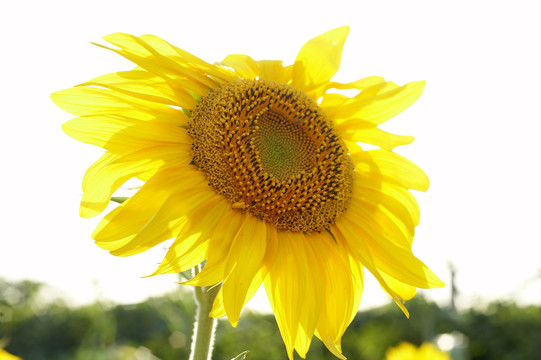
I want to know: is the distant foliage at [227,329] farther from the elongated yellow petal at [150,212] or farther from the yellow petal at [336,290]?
the elongated yellow petal at [150,212]

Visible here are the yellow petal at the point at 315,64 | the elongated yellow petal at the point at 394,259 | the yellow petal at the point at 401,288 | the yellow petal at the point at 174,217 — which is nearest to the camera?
the yellow petal at the point at 174,217

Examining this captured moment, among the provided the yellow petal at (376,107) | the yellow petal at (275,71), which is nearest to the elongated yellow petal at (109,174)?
the yellow petal at (275,71)

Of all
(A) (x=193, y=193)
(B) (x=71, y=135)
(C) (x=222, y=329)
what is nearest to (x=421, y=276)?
(A) (x=193, y=193)

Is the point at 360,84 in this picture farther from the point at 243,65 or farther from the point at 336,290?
the point at 336,290

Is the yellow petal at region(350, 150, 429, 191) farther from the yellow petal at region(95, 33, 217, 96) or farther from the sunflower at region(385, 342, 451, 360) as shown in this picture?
the sunflower at region(385, 342, 451, 360)

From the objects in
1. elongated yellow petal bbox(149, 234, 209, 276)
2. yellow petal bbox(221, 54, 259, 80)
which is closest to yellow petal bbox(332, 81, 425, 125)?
yellow petal bbox(221, 54, 259, 80)

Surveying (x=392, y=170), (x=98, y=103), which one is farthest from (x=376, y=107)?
(x=98, y=103)
